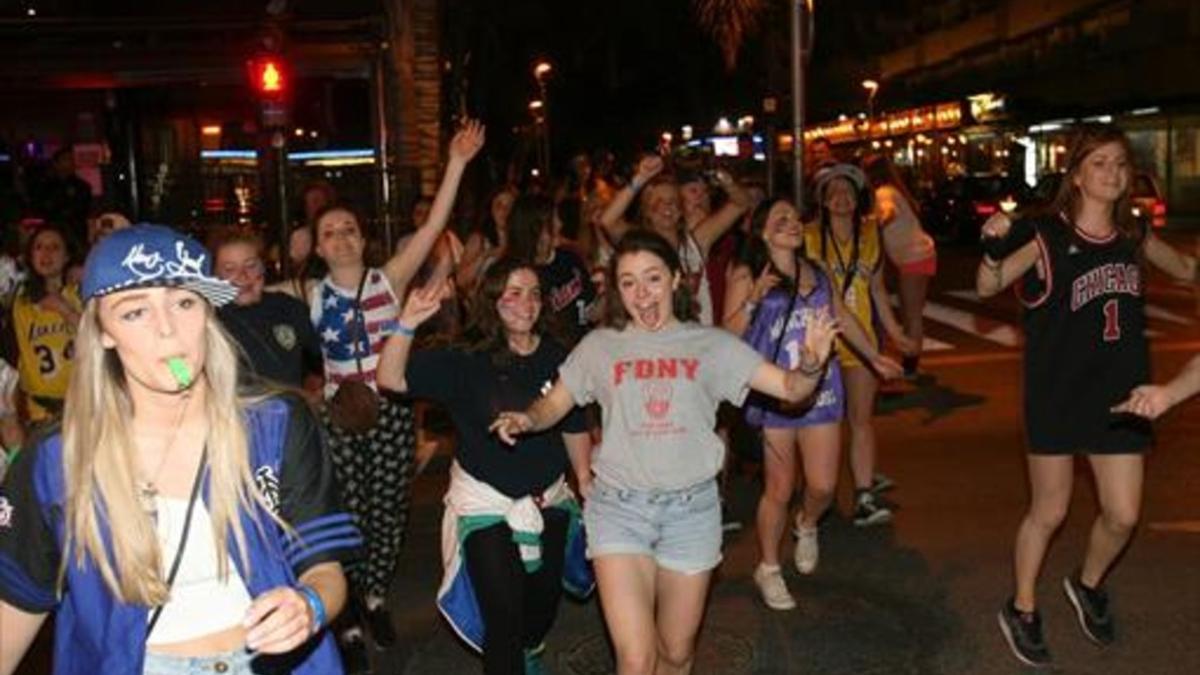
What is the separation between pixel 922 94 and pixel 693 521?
2509 inches

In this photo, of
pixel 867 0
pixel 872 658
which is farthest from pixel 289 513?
pixel 867 0

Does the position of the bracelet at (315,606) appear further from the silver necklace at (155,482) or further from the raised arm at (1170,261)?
the raised arm at (1170,261)

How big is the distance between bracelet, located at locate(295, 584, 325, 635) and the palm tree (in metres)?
17.1

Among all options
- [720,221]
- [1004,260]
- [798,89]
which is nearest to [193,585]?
[1004,260]

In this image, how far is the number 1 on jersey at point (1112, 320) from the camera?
555 cm

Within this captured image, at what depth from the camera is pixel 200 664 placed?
2801 mm

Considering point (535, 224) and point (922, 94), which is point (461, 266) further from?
point (922, 94)

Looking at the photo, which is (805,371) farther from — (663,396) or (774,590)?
(774,590)

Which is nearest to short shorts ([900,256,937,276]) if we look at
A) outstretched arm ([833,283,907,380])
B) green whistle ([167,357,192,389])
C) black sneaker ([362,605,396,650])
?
outstretched arm ([833,283,907,380])

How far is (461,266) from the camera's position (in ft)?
30.9

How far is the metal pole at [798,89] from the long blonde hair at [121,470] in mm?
9427

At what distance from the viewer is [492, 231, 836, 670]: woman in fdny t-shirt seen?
4.66 m

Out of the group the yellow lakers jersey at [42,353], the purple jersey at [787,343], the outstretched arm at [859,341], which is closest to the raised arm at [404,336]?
the purple jersey at [787,343]

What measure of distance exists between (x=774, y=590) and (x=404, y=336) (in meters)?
2.53
